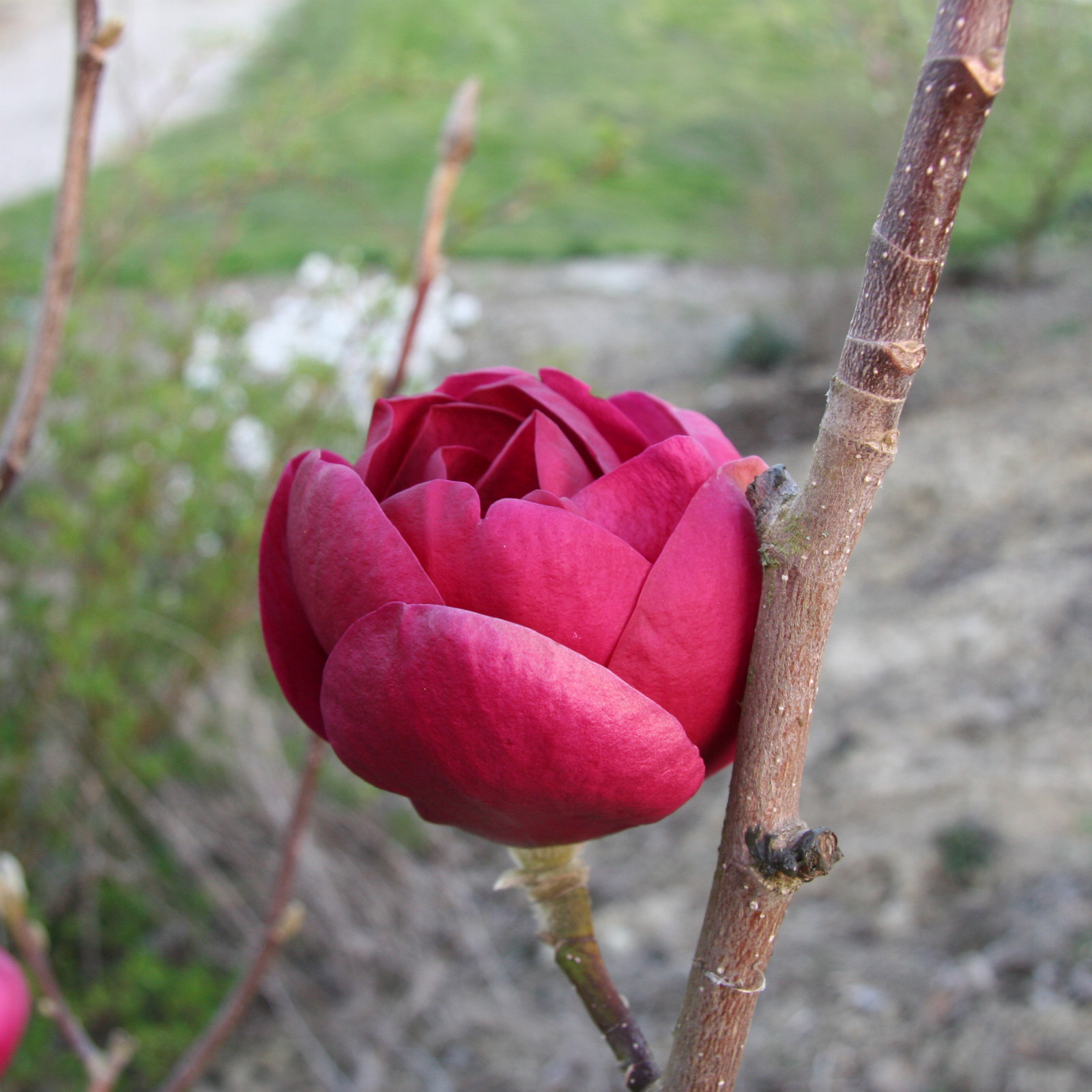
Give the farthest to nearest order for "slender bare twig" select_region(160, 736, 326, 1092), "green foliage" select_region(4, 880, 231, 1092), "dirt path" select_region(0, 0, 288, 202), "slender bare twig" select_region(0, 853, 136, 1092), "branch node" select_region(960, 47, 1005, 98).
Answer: "dirt path" select_region(0, 0, 288, 202), "green foliage" select_region(4, 880, 231, 1092), "slender bare twig" select_region(160, 736, 326, 1092), "slender bare twig" select_region(0, 853, 136, 1092), "branch node" select_region(960, 47, 1005, 98)

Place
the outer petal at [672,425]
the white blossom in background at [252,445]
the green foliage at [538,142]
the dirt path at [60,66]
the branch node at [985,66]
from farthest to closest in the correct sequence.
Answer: the dirt path at [60,66], the white blossom in background at [252,445], the green foliage at [538,142], the outer petal at [672,425], the branch node at [985,66]

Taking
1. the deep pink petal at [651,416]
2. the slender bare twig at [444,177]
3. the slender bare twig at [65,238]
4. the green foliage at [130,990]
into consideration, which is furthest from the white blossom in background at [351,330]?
the deep pink petal at [651,416]

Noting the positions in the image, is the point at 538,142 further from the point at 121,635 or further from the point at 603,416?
the point at 603,416

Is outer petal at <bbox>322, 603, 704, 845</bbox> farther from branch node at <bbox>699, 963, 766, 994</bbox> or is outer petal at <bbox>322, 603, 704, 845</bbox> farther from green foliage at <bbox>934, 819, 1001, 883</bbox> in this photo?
green foliage at <bbox>934, 819, 1001, 883</bbox>

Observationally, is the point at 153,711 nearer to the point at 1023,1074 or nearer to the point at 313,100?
the point at 313,100

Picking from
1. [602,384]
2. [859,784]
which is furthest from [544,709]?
[602,384]

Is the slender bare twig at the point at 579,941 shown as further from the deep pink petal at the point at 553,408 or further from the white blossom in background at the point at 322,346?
the white blossom in background at the point at 322,346

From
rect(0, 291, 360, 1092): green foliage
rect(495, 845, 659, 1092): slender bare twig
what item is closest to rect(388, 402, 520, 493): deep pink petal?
rect(495, 845, 659, 1092): slender bare twig
